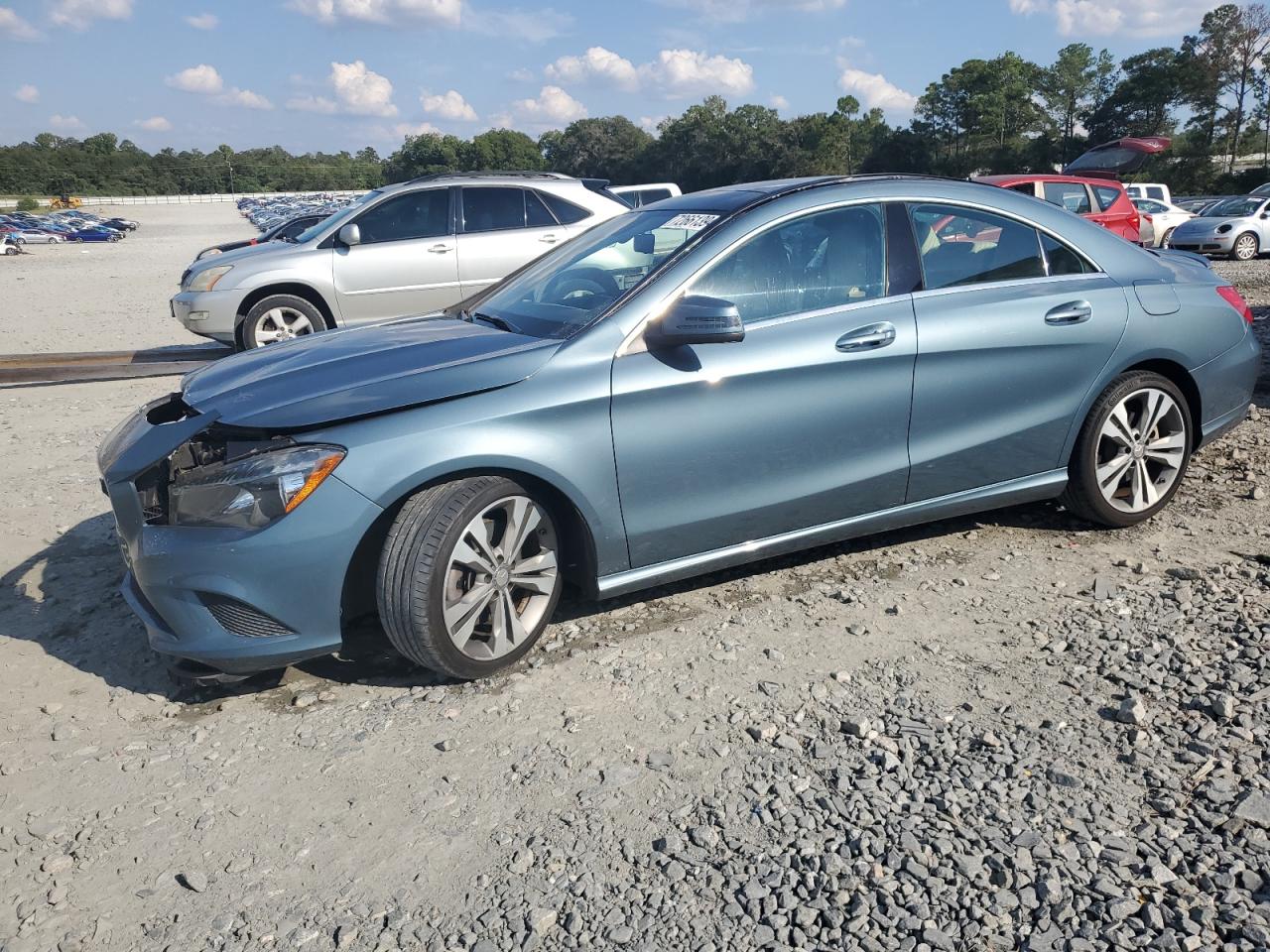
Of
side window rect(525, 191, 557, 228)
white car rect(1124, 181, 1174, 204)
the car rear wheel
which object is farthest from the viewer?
white car rect(1124, 181, 1174, 204)

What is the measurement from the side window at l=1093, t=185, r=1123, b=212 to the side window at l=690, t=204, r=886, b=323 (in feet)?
44.8

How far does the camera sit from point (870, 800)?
2.88 m

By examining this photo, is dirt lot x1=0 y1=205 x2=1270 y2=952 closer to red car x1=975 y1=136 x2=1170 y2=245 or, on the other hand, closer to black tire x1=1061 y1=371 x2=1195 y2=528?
black tire x1=1061 y1=371 x2=1195 y2=528

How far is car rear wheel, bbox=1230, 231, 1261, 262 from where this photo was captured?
21.0m

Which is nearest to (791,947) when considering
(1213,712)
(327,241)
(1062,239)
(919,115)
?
(1213,712)

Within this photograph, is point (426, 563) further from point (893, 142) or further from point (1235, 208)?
point (893, 142)

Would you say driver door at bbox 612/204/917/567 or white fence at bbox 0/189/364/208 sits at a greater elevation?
white fence at bbox 0/189/364/208

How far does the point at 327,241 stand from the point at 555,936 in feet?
28.5

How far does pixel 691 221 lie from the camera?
426cm

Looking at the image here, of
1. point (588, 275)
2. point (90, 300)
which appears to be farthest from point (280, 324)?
point (90, 300)

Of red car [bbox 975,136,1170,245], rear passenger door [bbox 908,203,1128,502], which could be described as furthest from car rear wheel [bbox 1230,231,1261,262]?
rear passenger door [bbox 908,203,1128,502]

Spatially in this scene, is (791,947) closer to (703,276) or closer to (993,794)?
(993,794)

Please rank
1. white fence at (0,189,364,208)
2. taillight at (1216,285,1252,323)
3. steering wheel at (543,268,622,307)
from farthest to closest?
white fence at (0,189,364,208) < taillight at (1216,285,1252,323) < steering wheel at (543,268,622,307)

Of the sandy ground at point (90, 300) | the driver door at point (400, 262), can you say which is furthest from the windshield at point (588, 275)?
the sandy ground at point (90, 300)
